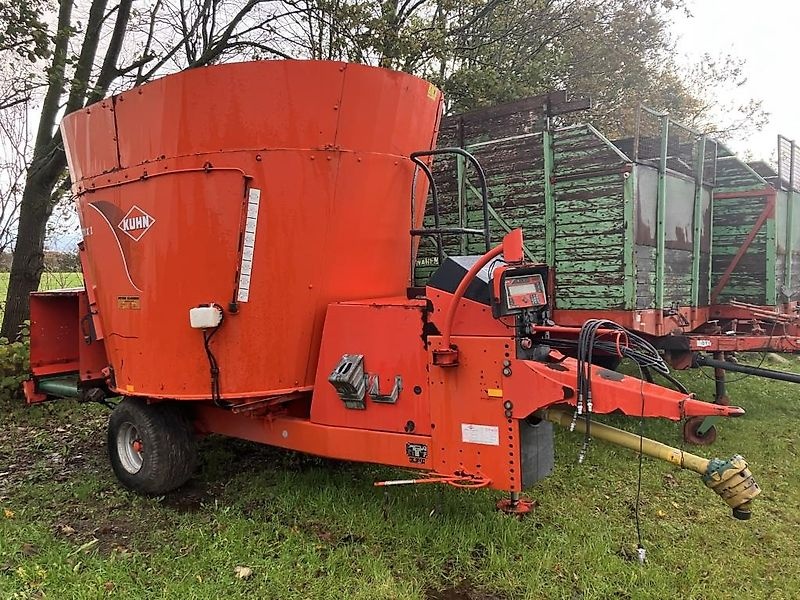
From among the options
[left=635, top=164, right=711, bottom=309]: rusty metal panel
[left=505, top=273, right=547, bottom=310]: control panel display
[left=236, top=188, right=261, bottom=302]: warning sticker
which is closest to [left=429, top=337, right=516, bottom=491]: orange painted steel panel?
[left=505, top=273, right=547, bottom=310]: control panel display

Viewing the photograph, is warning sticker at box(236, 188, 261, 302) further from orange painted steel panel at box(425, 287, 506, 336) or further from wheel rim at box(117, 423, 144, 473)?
wheel rim at box(117, 423, 144, 473)

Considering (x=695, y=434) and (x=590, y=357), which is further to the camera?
(x=695, y=434)

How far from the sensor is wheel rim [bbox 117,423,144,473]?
4.59m

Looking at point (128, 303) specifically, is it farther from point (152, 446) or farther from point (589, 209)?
point (589, 209)

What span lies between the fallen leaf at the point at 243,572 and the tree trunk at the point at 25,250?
626cm

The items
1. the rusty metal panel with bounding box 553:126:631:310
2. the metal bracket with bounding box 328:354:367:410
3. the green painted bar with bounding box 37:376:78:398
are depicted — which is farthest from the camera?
the green painted bar with bounding box 37:376:78:398

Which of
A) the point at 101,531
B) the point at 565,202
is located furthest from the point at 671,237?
the point at 101,531

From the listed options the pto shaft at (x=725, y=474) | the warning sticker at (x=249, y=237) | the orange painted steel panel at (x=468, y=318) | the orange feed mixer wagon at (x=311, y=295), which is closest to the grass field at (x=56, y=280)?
the orange feed mixer wagon at (x=311, y=295)

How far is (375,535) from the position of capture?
3.79 metres

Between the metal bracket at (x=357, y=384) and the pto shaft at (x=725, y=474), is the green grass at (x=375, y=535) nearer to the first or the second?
the pto shaft at (x=725, y=474)

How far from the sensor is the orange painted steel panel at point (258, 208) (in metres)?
3.82

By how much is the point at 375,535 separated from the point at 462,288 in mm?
1624

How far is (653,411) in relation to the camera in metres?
3.12

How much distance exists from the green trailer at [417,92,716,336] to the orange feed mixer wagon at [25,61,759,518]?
122cm
